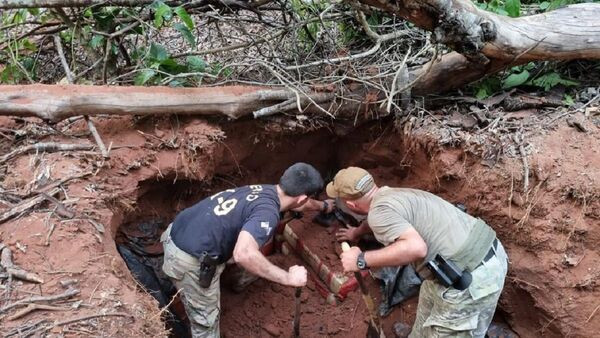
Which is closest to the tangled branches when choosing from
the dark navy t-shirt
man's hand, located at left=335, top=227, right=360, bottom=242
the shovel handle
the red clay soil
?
the red clay soil

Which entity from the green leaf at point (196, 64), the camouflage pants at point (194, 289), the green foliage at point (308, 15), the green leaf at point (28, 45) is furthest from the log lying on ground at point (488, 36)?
the green leaf at point (28, 45)

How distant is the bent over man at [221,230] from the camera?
3.56 metres

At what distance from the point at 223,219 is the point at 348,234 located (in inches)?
59.0

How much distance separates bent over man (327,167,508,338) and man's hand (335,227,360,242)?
39.5 inches

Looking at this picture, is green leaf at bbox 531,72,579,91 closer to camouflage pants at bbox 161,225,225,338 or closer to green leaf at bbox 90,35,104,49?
camouflage pants at bbox 161,225,225,338

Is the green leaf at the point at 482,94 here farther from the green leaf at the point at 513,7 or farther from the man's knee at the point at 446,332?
the man's knee at the point at 446,332

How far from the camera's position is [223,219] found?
3.66m

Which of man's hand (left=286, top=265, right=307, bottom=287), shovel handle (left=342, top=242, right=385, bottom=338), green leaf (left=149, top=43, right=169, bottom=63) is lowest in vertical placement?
shovel handle (left=342, top=242, right=385, bottom=338)

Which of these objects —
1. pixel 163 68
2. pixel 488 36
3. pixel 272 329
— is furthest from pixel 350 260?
pixel 163 68

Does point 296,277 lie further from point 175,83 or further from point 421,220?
point 175,83

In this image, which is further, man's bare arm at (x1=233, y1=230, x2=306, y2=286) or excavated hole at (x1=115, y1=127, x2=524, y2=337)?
excavated hole at (x1=115, y1=127, x2=524, y2=337)

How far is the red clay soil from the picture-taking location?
3135 mm

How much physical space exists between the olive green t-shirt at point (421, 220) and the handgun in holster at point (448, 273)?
43 mm

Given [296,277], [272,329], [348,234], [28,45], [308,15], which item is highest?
[308,15]
